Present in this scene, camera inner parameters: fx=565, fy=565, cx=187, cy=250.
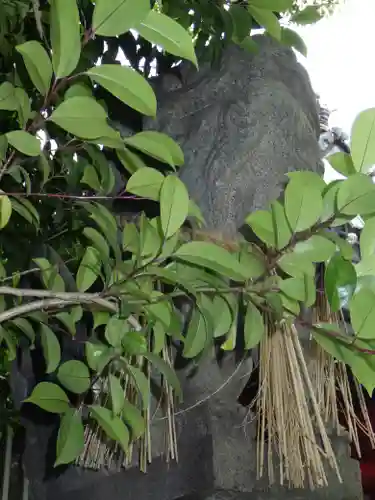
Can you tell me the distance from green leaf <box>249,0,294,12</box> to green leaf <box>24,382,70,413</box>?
0.57m

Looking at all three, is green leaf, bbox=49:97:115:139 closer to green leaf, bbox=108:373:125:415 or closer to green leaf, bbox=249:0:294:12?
green leaf, bbox=108:373:125:415

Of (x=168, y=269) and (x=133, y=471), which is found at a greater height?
(x=168, y=269)

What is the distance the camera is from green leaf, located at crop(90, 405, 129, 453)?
58 cm

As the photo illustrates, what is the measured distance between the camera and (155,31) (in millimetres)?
498

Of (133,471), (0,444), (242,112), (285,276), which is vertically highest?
(242,112)

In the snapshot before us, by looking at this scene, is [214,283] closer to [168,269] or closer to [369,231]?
[168,269]

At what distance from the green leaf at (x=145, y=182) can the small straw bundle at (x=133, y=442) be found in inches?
10.0

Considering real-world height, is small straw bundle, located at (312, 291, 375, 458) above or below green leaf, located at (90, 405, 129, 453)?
above

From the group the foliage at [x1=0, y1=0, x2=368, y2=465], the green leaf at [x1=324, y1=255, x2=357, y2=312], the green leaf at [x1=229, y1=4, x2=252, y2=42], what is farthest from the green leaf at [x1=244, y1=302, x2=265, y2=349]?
the green leaf at [x1=229, y1=4, x2=252, y2=42]

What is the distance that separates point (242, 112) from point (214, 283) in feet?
1.32

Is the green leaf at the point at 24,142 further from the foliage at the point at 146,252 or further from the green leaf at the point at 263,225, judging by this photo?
the green leaf at the point at 263,225

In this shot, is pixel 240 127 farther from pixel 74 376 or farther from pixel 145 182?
pixel 74 376

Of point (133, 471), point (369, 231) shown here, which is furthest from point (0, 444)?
point (369, 231)

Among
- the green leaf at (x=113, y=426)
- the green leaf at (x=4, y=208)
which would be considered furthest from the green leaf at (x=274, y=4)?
the green leaf at (x=113, y=426)
